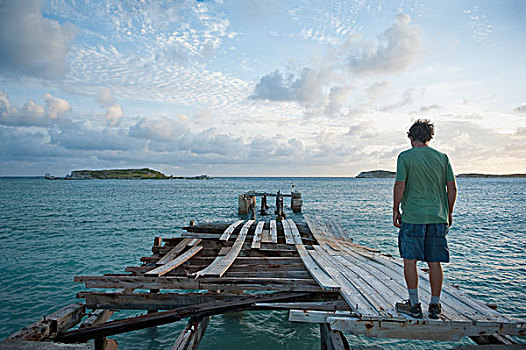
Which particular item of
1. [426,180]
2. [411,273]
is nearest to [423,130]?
[426,180]

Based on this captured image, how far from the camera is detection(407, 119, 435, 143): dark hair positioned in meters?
4.09

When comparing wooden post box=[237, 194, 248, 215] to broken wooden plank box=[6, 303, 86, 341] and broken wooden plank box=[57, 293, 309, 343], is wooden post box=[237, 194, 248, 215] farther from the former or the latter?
broken wooden plank box=[57, 293, 309, 343]

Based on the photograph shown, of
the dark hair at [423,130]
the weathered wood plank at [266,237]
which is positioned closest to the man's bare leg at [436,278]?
the dark hair at [423,130]

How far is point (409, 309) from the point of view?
394cm

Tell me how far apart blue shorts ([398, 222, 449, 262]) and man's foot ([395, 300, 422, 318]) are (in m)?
0.58

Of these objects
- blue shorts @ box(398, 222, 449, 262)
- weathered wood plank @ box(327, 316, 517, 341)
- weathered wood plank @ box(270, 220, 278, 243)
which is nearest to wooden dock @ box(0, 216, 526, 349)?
weathered wood plank @ box(327, 316, 517, 341)

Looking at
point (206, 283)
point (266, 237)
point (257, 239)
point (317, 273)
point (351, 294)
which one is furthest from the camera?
point (266, 237)

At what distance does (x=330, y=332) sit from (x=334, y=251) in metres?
3.61

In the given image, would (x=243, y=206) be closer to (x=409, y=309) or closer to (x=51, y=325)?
(x=51, y=325)

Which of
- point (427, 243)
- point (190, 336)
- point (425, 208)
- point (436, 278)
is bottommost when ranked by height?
point (190, 336)

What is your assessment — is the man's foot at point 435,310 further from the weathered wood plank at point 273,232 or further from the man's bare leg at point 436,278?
the weathered wood plank at point 273,232

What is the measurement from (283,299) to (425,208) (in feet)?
8.22

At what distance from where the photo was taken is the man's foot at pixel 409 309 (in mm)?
3889

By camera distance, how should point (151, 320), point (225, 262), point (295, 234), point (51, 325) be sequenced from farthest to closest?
point (295, 234) → point (225, 262) → point (151, 320) → point (51, 325)
